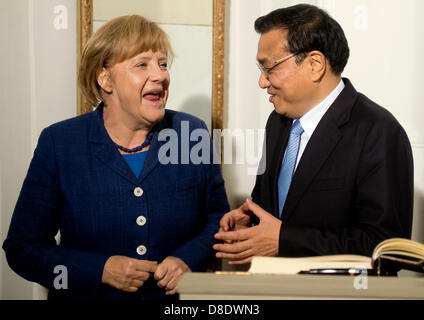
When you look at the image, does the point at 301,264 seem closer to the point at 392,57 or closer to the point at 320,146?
the point at 320,146

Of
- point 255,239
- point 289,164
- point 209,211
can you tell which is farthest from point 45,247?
point 289,164

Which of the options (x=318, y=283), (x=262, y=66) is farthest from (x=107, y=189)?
(x=318, y=283)

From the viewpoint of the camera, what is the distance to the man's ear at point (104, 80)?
1.92 meters

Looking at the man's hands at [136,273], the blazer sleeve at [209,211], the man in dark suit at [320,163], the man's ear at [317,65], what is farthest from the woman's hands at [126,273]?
the man's ear at [317,65]

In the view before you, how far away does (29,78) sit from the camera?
8.08 feet

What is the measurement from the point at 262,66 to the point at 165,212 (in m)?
0.67

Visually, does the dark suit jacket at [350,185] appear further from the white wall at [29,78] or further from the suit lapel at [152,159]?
the white wall at [29,78]

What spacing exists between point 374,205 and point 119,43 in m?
1.07

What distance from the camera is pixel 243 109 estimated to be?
8.87ft

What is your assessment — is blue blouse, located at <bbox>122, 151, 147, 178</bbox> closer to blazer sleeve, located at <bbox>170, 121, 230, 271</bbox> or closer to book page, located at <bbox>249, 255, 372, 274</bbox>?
blazer sleeve, located at <bbox>170, 121, 230, 271</bbox>

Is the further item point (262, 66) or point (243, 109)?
point (243, 109)

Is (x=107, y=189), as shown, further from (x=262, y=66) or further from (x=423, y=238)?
(x=423, y=238)

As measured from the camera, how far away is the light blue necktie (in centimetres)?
192

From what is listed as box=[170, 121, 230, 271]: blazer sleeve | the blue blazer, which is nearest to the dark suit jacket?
box=[170, 121, 230, 271]: blazer sleeve
